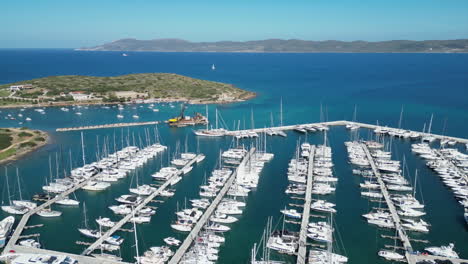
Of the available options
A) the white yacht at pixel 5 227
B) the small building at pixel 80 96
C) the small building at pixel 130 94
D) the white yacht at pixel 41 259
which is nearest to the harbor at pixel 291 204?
the white yacht at pixel 5 227

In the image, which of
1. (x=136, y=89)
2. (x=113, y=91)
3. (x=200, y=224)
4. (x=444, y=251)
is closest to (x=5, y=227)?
(x=200, y=224)

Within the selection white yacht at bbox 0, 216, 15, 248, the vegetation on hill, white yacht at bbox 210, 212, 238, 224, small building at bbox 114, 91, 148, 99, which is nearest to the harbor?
white yacht at bbox 210, 212, 238, 224

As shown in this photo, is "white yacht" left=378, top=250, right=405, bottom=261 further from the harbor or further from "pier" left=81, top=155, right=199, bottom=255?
"pier" left=81, top=155, right=199, bottom=255

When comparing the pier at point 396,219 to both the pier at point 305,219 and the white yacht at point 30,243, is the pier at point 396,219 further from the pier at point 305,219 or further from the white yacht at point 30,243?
the white yacht at point 30,243

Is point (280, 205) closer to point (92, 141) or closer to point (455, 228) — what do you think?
point (455, 228)

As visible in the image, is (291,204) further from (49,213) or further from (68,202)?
(49,213)

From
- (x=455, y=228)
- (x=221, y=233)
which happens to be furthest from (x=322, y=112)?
(x=221, y=233)
